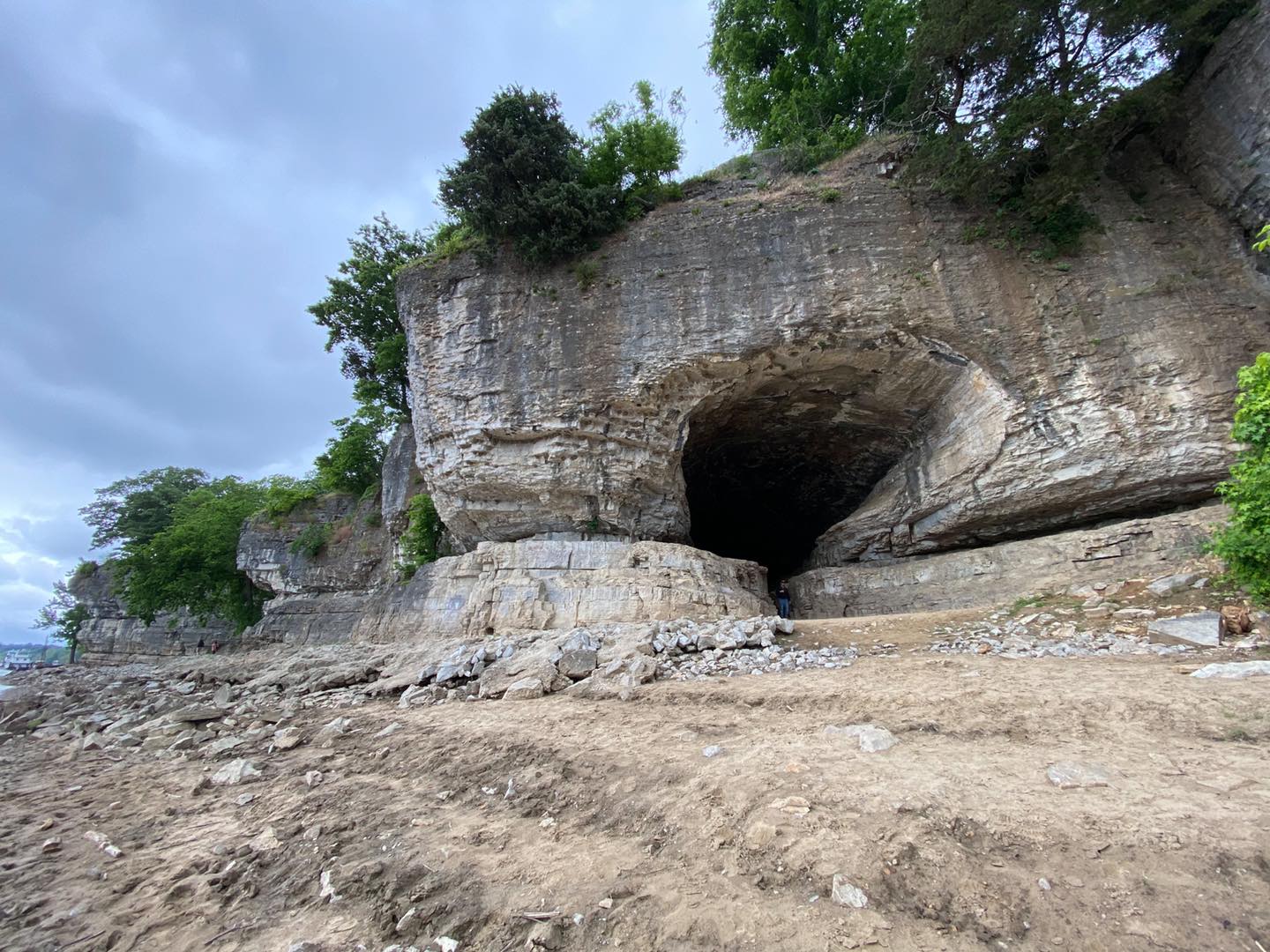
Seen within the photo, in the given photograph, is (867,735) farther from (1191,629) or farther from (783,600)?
(783,600)

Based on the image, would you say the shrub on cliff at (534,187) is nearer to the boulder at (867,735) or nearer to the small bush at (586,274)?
the small bush at (586,274)

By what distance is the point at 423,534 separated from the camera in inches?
627

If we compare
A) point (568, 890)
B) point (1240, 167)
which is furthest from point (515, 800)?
point (1240, 167)

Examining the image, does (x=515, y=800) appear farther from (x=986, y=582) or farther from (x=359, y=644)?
(x=986, y=582)

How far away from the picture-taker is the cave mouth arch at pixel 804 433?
12102 millimetres

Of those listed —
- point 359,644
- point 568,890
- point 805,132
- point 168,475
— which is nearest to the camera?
point 568,890

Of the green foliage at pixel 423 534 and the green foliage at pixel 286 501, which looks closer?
the green foliage at pixel 423 534

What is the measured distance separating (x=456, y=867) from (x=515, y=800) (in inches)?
34.3

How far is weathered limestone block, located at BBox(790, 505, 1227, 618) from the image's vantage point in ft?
29.6

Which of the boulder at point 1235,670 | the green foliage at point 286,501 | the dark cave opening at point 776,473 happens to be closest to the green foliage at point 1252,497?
the boulder at point 1235,670

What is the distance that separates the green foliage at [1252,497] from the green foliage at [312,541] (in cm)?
2633

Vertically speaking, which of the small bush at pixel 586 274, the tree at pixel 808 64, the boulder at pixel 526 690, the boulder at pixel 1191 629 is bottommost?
the boulder at pixel 526 690

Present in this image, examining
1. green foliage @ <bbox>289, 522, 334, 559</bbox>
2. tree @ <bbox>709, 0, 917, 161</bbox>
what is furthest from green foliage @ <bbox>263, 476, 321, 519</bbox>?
tree @ <bbox>709, 0, 917, 161</bbox>

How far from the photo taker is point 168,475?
1539 inches
